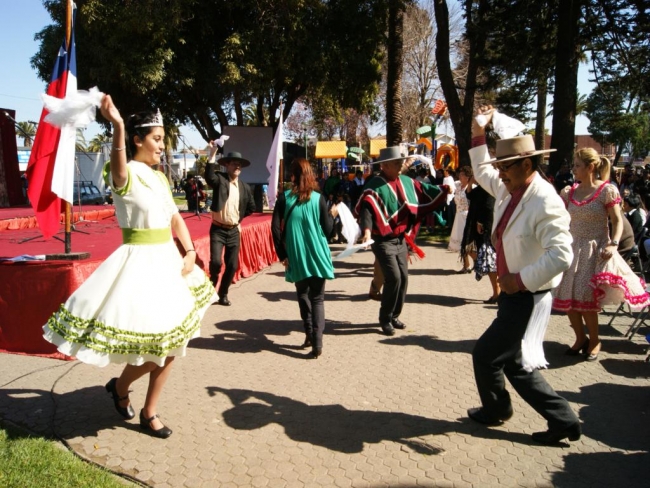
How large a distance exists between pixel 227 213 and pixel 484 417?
442 cm

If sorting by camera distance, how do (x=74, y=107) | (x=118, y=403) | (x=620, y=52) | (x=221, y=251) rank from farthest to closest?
(x=620, y=52), (x=221, y=251), (x=118, y=403), (x=74, y=107)

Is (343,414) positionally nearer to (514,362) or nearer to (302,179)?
(514,362)

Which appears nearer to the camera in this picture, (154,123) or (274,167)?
(154,123)

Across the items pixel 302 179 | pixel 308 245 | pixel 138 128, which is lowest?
pixel 308 245

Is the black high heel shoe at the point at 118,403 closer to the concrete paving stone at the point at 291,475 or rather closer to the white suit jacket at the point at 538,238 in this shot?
the concrete paving stone at the point at 291,475

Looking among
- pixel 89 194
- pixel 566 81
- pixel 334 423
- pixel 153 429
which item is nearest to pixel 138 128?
pixel 153 429

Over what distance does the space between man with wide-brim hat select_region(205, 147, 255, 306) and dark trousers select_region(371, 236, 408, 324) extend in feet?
7.03

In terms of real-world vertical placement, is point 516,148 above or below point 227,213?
above

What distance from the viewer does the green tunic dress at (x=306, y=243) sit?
17.5 feet

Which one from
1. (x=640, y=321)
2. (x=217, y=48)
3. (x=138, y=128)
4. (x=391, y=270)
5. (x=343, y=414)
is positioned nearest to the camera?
(x=138, y=128)

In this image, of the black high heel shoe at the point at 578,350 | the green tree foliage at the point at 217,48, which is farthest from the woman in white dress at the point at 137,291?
the green tree foliage at the point at 217,48

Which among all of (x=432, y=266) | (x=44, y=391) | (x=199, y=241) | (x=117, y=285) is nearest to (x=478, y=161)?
(x=117, y=285)

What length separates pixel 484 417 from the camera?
3830 mm

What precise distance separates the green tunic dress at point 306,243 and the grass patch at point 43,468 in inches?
100.0
